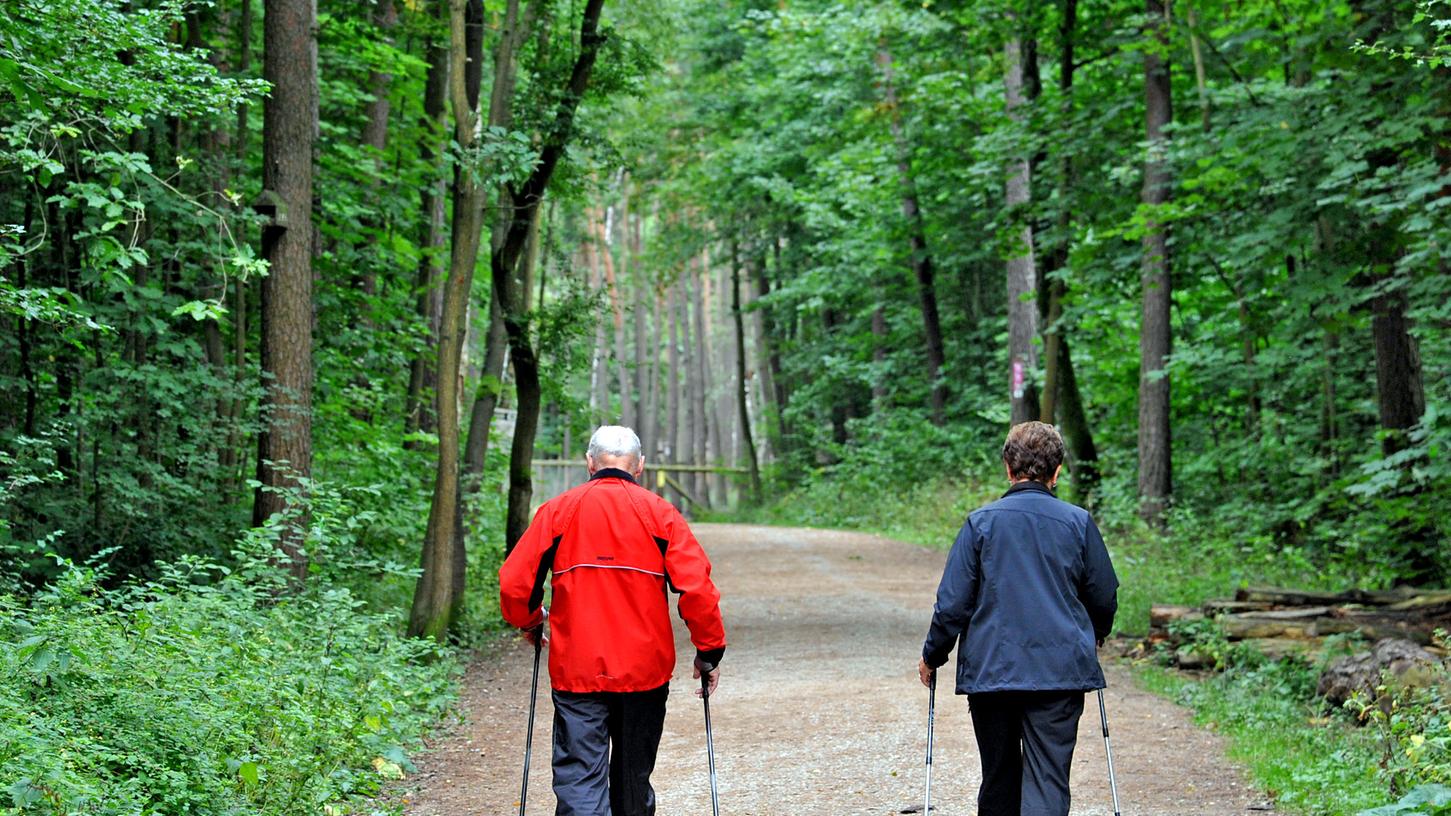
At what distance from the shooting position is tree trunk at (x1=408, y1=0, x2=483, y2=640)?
1130 cm

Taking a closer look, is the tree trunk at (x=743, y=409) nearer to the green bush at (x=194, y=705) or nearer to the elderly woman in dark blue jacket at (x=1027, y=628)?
the green bush at (x=194, y=705)

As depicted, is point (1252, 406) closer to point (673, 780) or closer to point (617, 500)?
point (673, 780)

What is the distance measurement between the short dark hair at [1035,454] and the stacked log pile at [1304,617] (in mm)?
5592

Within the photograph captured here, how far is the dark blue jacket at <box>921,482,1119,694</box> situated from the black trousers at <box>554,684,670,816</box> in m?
1.19

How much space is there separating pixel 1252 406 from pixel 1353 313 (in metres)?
4.57

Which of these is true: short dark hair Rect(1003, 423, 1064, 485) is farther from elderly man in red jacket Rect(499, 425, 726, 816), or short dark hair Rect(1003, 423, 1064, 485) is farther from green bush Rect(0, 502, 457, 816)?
green bush Rect(0, 502, 457, 816)

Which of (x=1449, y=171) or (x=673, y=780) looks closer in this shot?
(x=673, y=780)

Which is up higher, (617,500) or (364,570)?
(617,500)

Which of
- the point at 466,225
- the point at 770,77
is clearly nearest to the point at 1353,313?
the point at 466,225

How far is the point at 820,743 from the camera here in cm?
864

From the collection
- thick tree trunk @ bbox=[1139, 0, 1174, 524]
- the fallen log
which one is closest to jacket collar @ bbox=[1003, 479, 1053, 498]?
the fallen log

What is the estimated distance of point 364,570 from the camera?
41.2ft

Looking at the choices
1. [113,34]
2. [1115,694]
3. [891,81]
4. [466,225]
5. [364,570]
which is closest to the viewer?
[113,34]

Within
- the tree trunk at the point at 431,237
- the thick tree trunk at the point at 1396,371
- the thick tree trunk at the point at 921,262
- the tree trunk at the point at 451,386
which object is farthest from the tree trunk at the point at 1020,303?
the tree trunk at the point at 451,386
